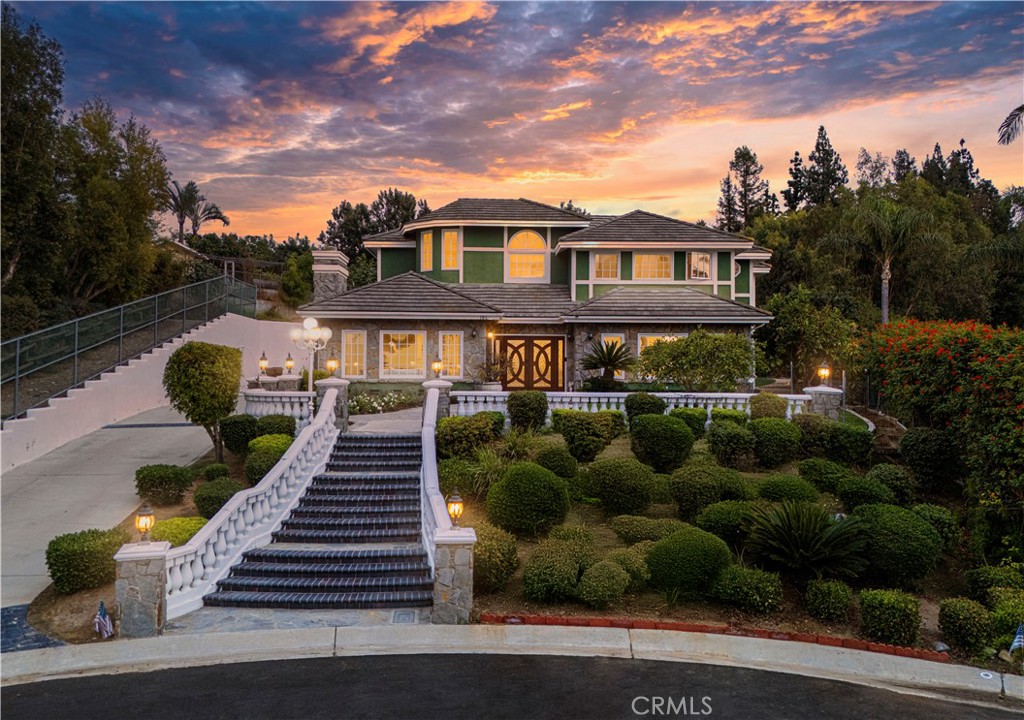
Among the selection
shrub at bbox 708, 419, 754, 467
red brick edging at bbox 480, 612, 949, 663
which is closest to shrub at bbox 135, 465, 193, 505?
red brick edging at bbox 480, 612, 949, 663

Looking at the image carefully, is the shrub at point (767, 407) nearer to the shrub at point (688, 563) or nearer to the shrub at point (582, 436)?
the shrub at point (582, 436)

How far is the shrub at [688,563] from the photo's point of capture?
9.36m

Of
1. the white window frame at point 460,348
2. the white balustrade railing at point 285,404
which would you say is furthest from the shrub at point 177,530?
the white window frame at point 460,348

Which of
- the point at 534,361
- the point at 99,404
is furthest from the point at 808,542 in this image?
the point at 99,404

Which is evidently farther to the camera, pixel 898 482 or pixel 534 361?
pixel 534 361

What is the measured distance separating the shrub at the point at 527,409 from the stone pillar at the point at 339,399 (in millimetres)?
4282

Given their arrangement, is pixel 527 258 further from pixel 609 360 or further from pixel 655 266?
pixel 609 360

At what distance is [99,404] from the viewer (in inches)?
726

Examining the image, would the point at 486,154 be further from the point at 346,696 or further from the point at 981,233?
the point at 981,233

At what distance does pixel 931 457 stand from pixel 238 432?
15631 millimetres

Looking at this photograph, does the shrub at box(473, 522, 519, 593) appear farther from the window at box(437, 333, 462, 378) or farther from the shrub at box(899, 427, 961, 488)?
the window at box(437, 333, 462, 378)

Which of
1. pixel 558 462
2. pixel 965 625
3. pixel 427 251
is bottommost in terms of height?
pixel 965 625

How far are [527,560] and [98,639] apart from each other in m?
6.12

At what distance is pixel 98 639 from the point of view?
834 cm
